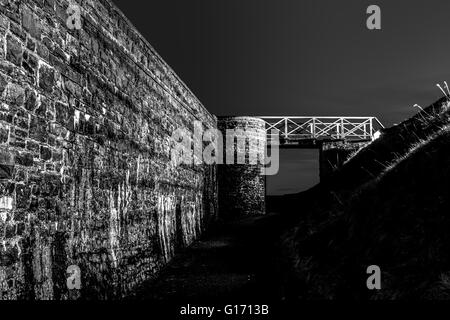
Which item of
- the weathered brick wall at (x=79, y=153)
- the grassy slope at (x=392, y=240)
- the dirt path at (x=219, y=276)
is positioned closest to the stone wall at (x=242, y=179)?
the dirt path at (x=219, y=276)

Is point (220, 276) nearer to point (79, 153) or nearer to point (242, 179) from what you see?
point (79, 153)

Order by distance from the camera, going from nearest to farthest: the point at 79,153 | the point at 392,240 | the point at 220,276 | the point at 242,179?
1. the point at 392,240
2. the point at 79,153
3. the point at 220,276
4. the point at 242,179

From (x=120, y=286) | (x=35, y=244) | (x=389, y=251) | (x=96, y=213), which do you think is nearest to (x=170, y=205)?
(x=120, y=286)

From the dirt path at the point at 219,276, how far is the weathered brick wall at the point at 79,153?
415 mm

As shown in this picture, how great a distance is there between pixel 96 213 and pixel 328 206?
3.50 m

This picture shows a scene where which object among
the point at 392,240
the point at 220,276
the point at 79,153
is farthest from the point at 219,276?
the point at 392,240

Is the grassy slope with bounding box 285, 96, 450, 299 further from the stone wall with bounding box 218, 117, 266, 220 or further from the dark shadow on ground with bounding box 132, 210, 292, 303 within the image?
the stone wall with bounding box 218, 117, 266, 220

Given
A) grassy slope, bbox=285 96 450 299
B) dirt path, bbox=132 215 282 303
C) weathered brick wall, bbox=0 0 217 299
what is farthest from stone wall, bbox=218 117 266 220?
grassy slope, bbox=285 96 450 299

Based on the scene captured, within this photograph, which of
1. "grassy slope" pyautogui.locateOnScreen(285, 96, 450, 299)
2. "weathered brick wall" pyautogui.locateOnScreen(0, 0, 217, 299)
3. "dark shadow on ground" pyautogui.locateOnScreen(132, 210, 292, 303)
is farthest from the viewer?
"dark shadow on ground" pyautogui.locateOnScreen(132, 210, 292, 303)

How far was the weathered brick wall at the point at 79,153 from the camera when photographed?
3440mm

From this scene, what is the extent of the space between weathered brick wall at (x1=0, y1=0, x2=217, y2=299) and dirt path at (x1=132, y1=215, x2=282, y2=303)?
42cm

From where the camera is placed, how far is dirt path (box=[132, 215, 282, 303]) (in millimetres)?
5688

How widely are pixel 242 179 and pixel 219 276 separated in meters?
10.4

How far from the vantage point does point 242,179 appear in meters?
17.5
